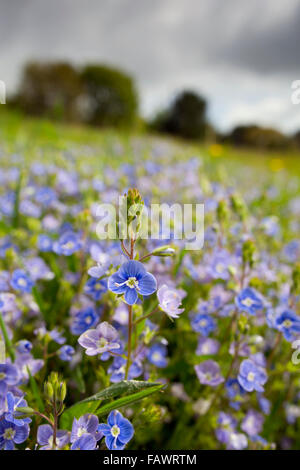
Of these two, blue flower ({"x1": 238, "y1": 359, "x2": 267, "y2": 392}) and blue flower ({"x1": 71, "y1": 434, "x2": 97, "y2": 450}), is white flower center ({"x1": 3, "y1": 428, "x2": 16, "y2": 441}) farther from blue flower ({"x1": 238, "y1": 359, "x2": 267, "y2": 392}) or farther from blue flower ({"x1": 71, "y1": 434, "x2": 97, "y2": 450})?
blue flower ({"x1": 238, "y1": 359, "x2": 267, "y2": 392})

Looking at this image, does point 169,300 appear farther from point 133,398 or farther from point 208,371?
point 208,371

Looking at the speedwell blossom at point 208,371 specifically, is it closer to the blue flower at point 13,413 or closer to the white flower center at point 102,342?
the white flower center at point 102,342

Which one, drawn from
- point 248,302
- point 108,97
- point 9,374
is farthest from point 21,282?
point 108,97

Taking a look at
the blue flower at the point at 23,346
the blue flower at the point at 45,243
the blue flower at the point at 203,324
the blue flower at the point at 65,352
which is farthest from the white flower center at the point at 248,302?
the blue flower at the point at 45,243
